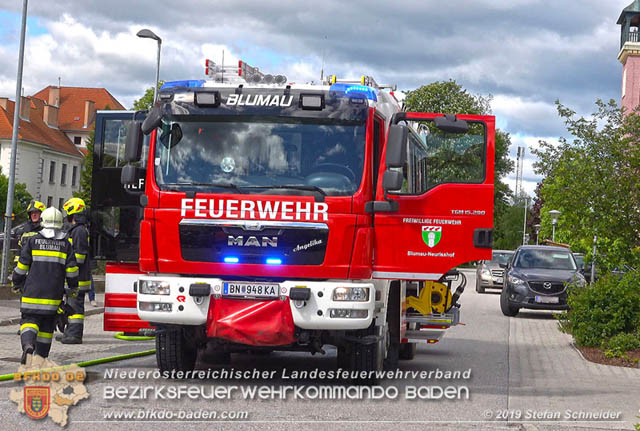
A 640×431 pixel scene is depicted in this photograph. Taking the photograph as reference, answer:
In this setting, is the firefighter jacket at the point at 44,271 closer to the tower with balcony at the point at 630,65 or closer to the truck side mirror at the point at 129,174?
the truck side mirror at the point at 129,174

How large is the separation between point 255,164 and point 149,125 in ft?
3.69

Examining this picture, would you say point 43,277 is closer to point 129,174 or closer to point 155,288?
point 155,288

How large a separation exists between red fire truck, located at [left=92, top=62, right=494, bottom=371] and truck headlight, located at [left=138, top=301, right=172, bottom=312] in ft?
0.04

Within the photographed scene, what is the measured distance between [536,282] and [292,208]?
14.2 meters

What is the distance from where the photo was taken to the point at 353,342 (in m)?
10.1

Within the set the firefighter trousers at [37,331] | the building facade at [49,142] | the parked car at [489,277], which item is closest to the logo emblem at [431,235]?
the firefighter trousers at [37,331]

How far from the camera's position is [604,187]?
14906 mm

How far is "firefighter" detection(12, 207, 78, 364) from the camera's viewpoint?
10.0 meters

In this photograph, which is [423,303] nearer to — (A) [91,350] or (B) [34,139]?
(A) [91,350]

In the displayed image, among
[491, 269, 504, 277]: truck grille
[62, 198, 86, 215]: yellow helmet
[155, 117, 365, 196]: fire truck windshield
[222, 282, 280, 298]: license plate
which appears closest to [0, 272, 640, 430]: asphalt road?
[222, 282, 280, 298]: license plate

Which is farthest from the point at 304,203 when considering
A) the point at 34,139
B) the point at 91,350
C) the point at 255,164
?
the point at 34,139

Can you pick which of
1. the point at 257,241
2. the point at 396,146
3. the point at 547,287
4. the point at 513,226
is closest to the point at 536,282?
the point at 547,287

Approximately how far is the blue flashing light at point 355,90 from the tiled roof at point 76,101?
8870 cm

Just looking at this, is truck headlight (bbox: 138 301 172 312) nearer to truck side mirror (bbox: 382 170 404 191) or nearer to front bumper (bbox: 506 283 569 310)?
truck side mirror (bbox: 382 170 404 191)
